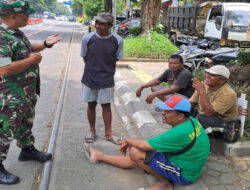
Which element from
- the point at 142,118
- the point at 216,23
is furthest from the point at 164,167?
the point at 216,23

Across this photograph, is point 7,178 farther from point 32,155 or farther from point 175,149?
point 175,149

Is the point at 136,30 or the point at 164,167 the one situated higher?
the point at 136,30

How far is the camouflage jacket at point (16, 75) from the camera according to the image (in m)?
2.54

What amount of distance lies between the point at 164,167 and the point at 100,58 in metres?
1.61

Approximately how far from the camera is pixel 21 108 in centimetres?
281

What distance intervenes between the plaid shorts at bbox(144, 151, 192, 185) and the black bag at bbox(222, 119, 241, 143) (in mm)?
925

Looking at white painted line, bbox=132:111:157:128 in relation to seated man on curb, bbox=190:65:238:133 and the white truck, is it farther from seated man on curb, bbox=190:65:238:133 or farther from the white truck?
the white truck

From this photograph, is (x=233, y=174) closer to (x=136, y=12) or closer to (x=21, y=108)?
(x=21, y=108)

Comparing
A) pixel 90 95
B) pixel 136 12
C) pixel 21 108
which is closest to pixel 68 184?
pixel 21 108

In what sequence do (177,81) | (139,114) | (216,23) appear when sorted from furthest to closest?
(216,23) < (139,114) < (177,81)

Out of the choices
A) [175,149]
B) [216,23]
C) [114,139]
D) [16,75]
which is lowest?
[114,139]

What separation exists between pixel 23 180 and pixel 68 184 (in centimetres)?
52

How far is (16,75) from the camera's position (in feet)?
8.96

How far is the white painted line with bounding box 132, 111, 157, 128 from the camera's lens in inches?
181
